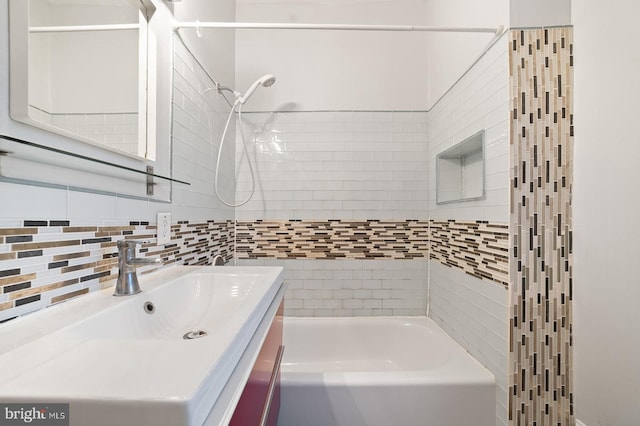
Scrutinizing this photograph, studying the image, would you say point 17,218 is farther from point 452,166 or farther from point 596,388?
Result: point 452,166

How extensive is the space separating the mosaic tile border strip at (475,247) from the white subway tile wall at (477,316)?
0.15ft

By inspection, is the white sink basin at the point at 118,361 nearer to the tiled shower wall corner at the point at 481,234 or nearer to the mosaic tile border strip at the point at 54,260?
the mosaic tile border strip at the point at 54,260

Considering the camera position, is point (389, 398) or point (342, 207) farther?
point (342, 207)

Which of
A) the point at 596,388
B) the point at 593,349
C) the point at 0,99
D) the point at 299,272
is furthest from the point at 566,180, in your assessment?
the point at 0,99

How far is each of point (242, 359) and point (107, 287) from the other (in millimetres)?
580

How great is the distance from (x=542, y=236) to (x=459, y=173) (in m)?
0.77

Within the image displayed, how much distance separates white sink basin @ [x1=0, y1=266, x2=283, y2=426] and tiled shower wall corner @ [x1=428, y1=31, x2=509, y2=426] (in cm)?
107

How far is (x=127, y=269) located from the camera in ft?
2.61

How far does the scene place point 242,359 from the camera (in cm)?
52

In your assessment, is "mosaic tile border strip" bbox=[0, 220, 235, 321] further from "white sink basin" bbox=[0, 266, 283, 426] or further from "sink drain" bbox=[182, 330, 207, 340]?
"sink drain" bbox=[182, 330, 207, 340]

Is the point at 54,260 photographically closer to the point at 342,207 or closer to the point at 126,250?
the point at 126,250

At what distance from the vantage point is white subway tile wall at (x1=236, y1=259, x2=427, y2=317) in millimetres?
2053

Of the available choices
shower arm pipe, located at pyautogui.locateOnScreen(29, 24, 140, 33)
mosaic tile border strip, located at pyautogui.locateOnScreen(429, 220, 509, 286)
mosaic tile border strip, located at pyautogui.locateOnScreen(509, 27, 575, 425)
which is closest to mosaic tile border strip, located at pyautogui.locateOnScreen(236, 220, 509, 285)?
mosaic tile border strip, located at pyautogui.locateOnScreen(429, 220, 509, 286)

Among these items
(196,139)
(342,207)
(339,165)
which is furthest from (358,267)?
(196,139)
